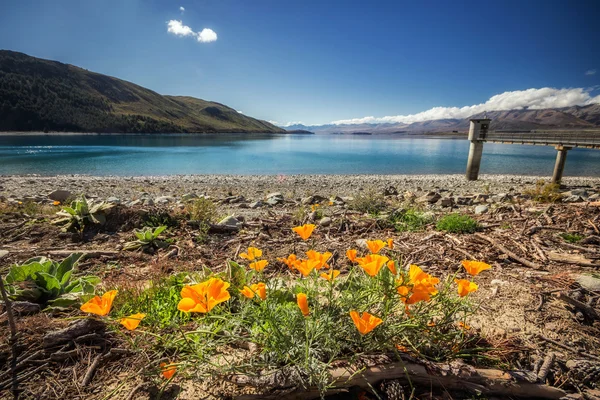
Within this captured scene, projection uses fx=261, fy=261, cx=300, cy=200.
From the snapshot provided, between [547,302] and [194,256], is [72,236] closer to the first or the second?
[194,256]

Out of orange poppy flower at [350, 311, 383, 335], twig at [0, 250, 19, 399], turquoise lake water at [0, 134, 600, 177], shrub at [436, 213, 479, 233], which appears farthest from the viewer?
turquoise lake water at [0, 134, 600, 177]

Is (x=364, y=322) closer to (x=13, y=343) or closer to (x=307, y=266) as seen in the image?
(x=307, y=266)

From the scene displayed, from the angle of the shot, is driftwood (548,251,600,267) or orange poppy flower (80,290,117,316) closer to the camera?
orange poppy flower (80,290,117,316)

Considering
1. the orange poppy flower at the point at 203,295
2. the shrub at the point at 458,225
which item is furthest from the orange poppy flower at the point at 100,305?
the shrub at the point at 458,225

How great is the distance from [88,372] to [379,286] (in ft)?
6.76

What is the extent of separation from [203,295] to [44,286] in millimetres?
2299

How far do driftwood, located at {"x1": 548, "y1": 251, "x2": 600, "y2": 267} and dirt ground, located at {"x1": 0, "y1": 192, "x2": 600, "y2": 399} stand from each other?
10mm

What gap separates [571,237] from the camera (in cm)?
428

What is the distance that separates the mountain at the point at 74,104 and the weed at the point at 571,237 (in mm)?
138381

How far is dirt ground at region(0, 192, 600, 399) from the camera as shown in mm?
1698

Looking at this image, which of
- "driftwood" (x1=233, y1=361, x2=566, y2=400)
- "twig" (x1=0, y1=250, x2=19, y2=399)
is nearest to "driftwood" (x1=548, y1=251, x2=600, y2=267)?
"driftwood" (x1=233, y1=361, x2=566, y2=400)

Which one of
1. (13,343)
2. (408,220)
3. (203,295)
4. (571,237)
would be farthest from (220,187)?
(203,295)

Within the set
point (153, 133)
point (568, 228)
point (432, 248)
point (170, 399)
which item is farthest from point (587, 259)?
point (153, 133)

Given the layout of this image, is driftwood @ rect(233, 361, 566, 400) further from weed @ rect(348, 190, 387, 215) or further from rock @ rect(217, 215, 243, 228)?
weed @ rect(348, 190, 387, 215)
